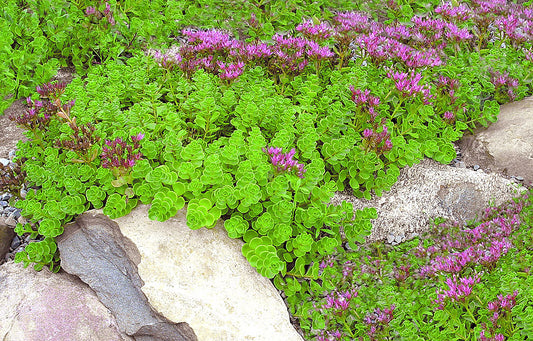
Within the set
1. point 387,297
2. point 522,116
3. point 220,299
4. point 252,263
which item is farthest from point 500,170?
point 220,299

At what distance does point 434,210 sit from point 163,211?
106 inches

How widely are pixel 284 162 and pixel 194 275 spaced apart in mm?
1186

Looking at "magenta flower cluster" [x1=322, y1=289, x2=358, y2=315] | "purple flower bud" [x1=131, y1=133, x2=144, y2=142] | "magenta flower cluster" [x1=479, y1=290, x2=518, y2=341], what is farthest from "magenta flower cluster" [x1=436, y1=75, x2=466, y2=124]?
"purple flower bud" [x1=131, y1=133, x2=144, y2=142]

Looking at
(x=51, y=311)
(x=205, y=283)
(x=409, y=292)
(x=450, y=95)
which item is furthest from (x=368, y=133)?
(x=51, y=311)

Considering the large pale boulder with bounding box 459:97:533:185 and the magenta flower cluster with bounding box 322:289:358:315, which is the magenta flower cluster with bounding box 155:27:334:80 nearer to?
the large pale boulder with bounding box 459:97:533:185

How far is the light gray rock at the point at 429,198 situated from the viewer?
461 centimetres

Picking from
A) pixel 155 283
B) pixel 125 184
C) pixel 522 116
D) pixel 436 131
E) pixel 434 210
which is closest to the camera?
pixel 155 283

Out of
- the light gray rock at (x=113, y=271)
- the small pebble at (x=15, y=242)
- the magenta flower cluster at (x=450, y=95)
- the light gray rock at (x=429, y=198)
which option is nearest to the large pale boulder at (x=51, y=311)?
the light gray rock at (x=113, y=271)

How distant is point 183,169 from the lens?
383 cm

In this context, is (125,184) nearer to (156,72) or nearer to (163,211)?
(163,211)

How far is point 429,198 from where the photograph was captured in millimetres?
4770

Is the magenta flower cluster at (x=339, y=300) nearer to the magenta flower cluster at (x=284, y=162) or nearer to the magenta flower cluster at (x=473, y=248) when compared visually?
the magenta flower cluster at (x=473, y=248)

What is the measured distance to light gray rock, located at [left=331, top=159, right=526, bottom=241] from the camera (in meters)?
4.61

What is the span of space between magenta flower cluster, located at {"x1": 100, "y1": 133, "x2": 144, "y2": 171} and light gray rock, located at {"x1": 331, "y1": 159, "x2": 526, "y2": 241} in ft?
6.38
